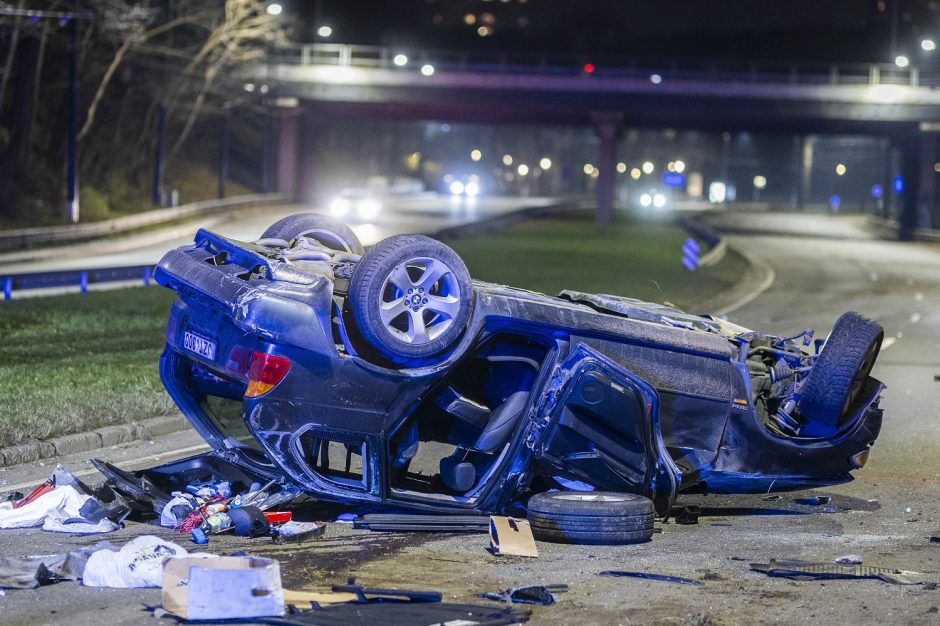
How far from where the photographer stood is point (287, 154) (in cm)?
7050

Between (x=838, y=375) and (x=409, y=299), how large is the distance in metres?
2.74

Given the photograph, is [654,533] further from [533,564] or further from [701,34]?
[701,34]

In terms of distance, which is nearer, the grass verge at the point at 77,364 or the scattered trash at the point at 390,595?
the scattered trash at the point at 390,595

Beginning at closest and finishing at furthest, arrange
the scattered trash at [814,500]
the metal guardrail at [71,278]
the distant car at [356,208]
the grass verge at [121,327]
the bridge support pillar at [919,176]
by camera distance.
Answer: the scattered trash at [814,500], the grass verge at [121,327], the metal guardrail at [71,278], the distant car at [356,208], the bridge support pillar at [919,176]

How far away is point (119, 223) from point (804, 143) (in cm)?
8772

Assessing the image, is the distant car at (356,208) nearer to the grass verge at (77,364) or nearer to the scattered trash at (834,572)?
the grass verge at (77,364)

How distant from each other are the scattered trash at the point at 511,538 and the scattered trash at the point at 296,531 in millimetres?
939

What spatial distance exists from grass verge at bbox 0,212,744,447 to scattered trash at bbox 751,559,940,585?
219cm

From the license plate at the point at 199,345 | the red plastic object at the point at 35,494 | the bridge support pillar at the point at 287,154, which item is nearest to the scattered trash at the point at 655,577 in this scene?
the license plate at the point at 199,345

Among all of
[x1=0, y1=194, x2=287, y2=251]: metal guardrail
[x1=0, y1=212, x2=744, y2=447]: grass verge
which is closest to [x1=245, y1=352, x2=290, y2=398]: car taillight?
[x1=0, y1=212, x2=744, y2=447]: grass verge

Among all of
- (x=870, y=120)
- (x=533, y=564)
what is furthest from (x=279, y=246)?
(x=870, y=120)

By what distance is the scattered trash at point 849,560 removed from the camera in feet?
21.5

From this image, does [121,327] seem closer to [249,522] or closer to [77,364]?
[77,364]

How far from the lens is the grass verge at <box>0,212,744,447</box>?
10180 millimetres
